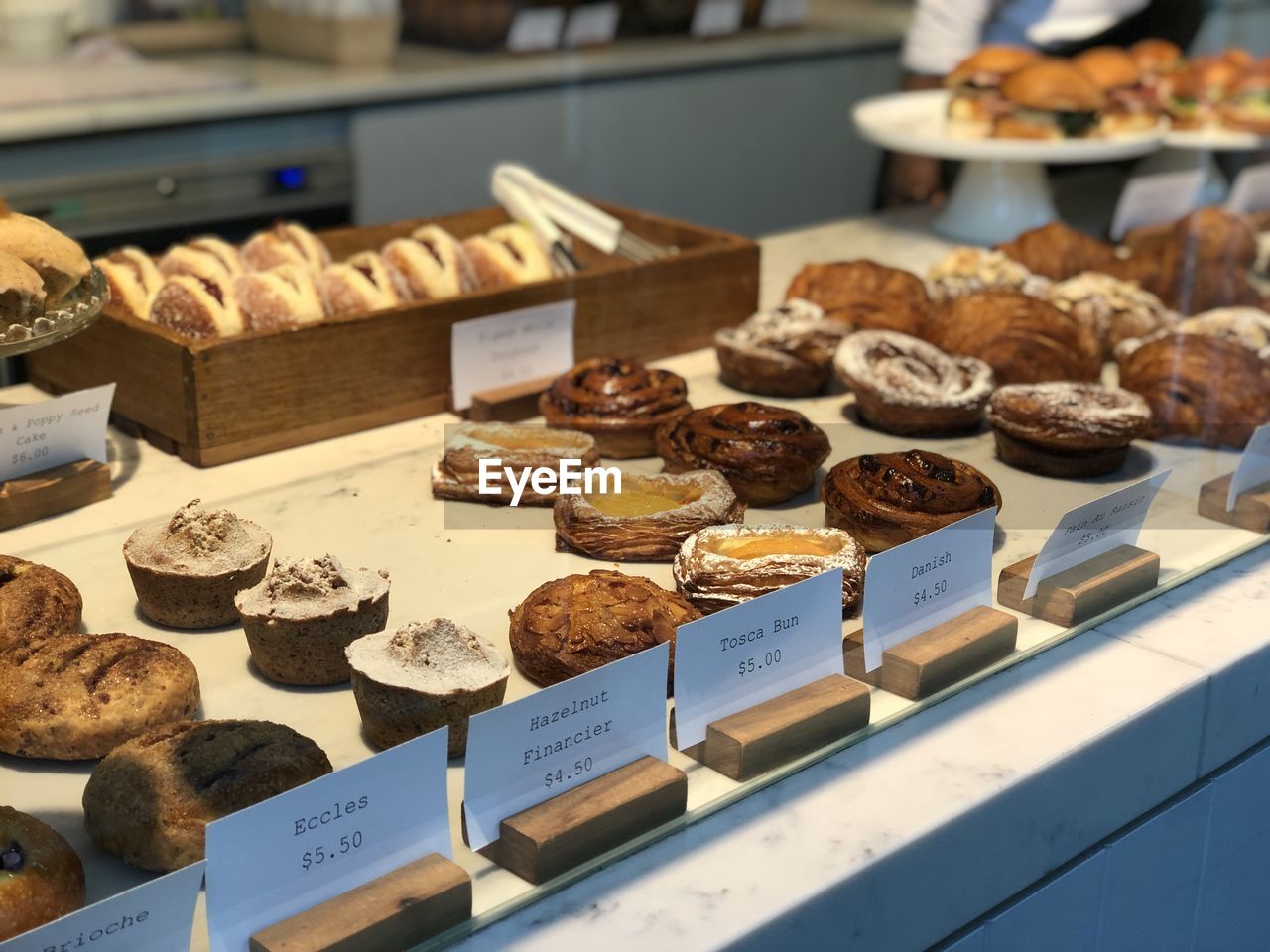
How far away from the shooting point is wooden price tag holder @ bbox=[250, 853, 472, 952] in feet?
2.67

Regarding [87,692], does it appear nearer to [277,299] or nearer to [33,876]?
[33,876]

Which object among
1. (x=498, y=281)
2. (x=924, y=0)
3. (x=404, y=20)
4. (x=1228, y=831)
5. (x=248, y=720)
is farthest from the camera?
(x=404, y=20)

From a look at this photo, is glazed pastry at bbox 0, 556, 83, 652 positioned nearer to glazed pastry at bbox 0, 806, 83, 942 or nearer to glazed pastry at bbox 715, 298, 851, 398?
glazed pastry at bbox 0, 806, 83, 942

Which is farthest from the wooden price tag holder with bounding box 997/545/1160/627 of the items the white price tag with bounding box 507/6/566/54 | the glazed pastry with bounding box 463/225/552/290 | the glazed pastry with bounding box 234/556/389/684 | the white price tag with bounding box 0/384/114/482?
the white price tag with bounding box 507/6/566/54

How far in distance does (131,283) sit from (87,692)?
2.44ft

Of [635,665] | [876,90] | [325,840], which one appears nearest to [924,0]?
[876,90]

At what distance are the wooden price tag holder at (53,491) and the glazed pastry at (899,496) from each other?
0.67 meters

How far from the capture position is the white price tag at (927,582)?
1124 mm

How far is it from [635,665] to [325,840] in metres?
0.24

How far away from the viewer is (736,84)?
137 inches

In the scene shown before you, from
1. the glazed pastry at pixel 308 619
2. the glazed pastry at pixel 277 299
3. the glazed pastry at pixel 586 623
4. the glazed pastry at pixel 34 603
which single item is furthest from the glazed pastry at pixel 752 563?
the glazed pastry at pixel 277 299

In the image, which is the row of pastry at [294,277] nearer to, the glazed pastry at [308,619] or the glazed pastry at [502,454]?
the glazed pastry at [502,454]

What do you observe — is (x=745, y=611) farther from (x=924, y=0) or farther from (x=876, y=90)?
(x=876, y=90)

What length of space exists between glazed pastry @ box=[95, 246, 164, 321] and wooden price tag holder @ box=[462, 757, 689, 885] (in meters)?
0.83
